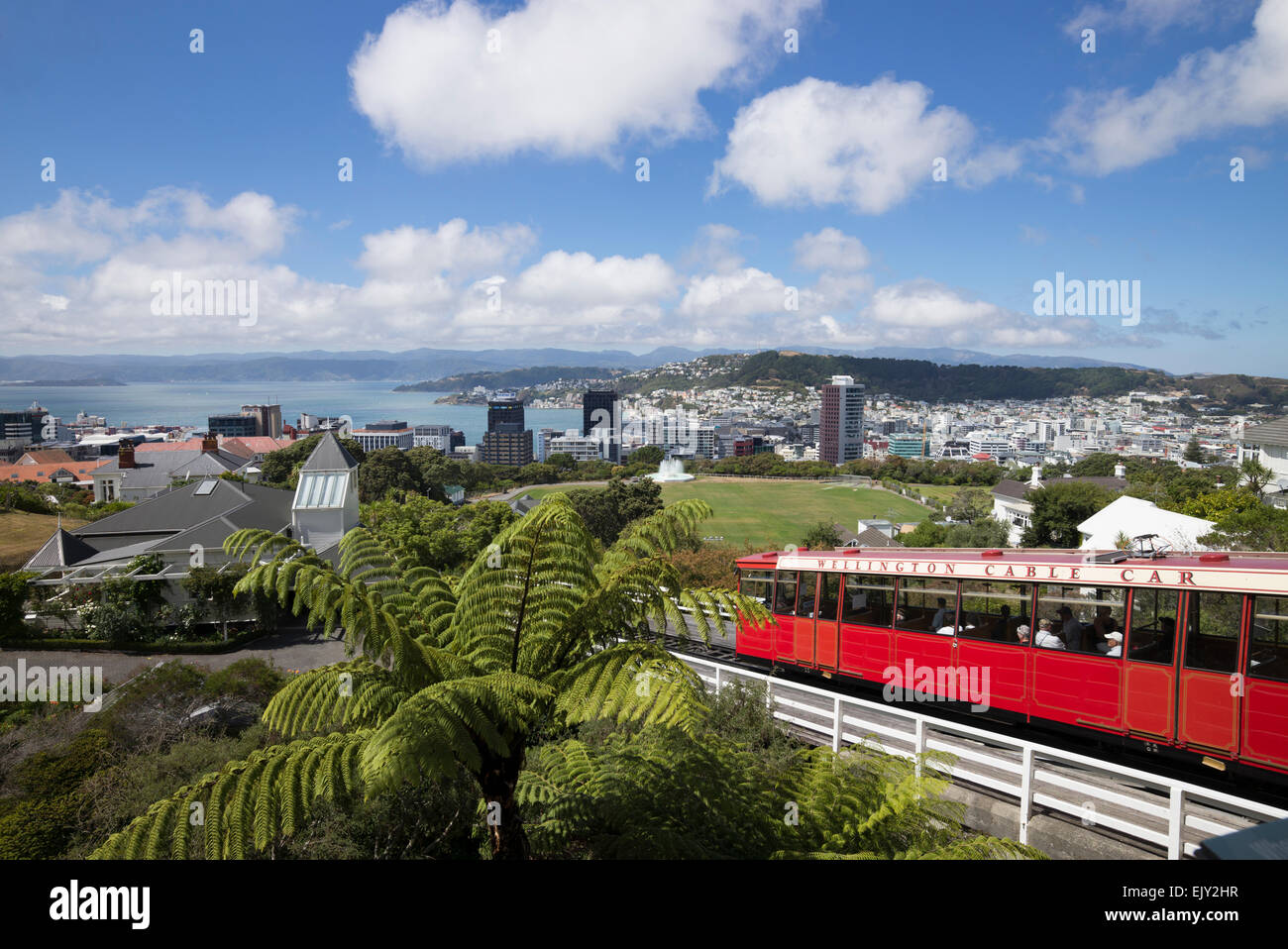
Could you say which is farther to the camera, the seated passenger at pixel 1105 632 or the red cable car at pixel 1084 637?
the seated passenger at pixel 1105 632

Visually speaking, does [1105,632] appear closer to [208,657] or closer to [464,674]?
[464,674]

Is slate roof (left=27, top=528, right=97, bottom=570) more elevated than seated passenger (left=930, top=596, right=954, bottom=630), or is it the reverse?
seated passenger (left=930, top=596, right=954, bottom=630)

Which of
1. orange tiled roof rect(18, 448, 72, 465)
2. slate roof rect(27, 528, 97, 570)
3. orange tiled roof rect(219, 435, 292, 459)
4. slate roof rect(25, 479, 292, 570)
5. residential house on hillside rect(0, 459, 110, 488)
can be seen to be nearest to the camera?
slate roof rect(25, 479, 292, 570)

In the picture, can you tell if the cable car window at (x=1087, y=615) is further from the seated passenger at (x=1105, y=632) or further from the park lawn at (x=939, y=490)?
the park lawn at (x=939, y=490)

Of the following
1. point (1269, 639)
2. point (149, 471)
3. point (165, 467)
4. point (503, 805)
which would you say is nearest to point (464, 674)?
point (503, 805)

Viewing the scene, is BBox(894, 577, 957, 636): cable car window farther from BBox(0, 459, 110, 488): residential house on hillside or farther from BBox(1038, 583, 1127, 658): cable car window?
BBox(0, 459, 110, 488): residential house on hillside

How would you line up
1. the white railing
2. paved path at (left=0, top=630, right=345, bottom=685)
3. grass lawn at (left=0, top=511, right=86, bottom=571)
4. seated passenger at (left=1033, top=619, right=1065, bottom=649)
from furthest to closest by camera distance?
grass lawn at (left=0, top=511, right=86, bottom=571)
paved path at (left=0, top=630, right=345, bottom=685)
seated passenger at (left=1033, top=619, right=1065, bottom=649)
the white railing

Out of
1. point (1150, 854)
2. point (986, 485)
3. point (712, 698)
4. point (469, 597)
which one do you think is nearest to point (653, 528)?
point (469, 597)

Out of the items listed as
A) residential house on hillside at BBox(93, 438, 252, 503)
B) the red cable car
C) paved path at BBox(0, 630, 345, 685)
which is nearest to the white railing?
the red cable car

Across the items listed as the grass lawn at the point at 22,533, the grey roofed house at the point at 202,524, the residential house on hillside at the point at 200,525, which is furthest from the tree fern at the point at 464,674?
the grass lawn at the point at 22,533
